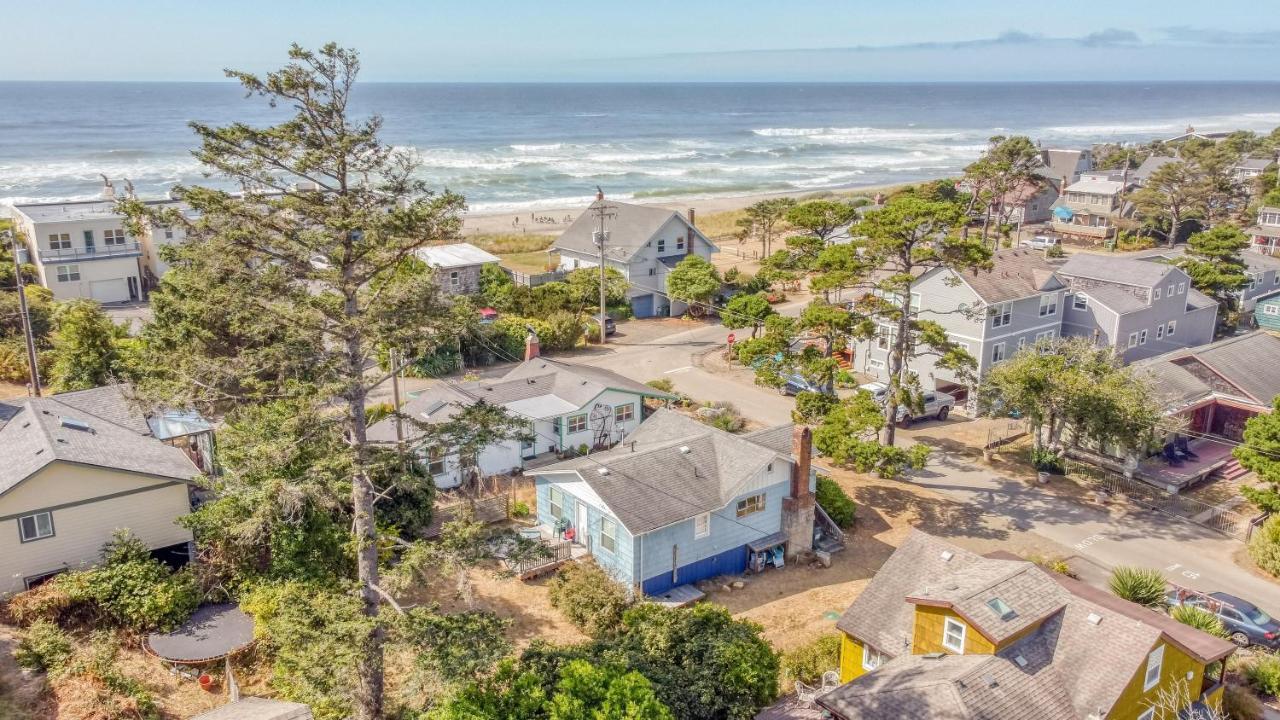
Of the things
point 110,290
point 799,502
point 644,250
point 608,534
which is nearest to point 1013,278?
point 799,502

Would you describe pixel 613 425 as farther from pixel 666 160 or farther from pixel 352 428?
pixel 666 160

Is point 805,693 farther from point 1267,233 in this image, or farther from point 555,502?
point 1267,233

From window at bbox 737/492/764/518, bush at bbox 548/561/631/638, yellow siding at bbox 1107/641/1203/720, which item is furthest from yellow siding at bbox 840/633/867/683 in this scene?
window at bbox 737/492/764/518

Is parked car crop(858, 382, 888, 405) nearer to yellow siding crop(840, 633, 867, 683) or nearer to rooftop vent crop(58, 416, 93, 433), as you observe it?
yellow siding crop(840, 633, 867, 683)

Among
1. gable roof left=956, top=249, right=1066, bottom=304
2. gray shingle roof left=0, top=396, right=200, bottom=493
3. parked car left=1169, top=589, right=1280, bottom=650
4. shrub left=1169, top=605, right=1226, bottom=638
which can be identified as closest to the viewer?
gray shingle roof left=0, top=396, right=200, bottom=493

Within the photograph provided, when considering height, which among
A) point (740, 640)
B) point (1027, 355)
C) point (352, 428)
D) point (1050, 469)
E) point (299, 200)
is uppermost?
point (299, 200)

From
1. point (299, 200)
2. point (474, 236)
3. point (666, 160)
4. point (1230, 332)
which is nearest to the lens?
point (299, 200)

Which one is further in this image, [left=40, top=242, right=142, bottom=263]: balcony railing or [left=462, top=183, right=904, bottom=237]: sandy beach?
[left=462, top=183, right=904, bottom=237]: sandy beach

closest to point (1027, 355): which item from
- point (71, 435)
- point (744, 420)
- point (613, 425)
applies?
point (744, 420)
